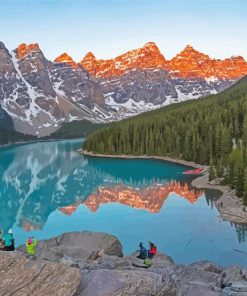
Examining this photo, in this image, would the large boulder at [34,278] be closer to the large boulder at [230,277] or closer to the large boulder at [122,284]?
the large boulder at [122,284]

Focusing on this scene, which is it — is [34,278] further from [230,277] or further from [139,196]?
[139,196]

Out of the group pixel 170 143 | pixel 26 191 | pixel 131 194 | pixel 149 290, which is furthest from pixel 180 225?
pixel 170 143

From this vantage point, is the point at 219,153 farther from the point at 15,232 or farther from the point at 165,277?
the point at 165,277

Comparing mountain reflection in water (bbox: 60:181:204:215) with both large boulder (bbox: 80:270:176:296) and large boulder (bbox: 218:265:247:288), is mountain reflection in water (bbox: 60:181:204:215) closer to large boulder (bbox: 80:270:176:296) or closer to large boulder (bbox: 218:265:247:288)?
large boulder (bbox: 218:265:247:288)

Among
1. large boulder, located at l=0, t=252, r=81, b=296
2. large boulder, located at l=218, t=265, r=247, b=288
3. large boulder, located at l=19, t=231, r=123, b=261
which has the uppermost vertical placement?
large boulder, located at l=0, t=252, r=81, b=296

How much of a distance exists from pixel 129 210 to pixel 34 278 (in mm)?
77069

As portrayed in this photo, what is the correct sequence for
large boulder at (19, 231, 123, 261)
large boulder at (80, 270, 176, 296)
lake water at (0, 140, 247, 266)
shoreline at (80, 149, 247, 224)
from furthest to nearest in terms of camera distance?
1. shoreline at (80, 149, 247, 224)
2. lake water at (0, 140, 247, 266)
3. large boulder at (19, 231, 123, 261)
4. large boulder at (80, 270, 176, 296)

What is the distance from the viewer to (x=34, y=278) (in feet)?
75.4

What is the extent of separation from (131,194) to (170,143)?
7983 cm

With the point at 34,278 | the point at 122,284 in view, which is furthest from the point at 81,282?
the point at 34,278

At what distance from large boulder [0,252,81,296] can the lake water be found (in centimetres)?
3874

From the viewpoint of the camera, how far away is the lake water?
2726 inches

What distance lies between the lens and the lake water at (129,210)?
2726 inches

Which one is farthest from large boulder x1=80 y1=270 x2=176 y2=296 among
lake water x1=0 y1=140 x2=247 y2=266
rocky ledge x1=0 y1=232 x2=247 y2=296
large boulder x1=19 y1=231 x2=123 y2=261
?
lake water x1=0 y1=140 x2=247 y2=266
